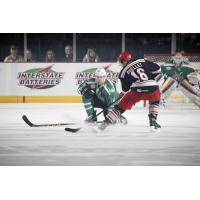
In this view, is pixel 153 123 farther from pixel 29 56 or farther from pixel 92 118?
pixel 29 56

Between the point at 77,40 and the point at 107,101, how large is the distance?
57 cm

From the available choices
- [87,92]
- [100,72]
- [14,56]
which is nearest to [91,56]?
[100,72]

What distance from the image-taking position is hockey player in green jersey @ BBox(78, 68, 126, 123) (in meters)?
6.15

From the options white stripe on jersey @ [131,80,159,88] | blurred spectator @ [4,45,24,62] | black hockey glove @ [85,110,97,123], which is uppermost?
blurred spectator @ [4,45,24,62]

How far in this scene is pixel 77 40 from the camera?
6.10 meters

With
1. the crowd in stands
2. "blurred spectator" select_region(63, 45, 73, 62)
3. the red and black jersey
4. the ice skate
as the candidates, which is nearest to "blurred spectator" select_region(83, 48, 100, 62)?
the crowd in stands

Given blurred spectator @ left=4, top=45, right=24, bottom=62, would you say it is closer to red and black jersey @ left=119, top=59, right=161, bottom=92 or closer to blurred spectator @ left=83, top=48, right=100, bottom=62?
blurred spectator @ left=83, top=48, right=100, bottom=62

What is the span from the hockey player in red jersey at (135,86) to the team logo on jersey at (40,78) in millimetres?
534

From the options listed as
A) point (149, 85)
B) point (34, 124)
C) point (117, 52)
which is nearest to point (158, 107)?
point (149, 85)

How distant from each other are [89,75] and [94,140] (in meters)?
0.56

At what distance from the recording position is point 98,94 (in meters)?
6.16

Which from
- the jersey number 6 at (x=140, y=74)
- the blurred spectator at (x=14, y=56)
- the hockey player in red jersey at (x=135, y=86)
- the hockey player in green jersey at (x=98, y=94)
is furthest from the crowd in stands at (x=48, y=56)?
the jersey number 6 at (x=140, y=74)

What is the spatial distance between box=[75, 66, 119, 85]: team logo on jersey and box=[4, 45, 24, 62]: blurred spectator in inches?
19.8

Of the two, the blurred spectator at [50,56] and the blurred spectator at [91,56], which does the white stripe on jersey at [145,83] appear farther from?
the blurred spectator at [50,56]
